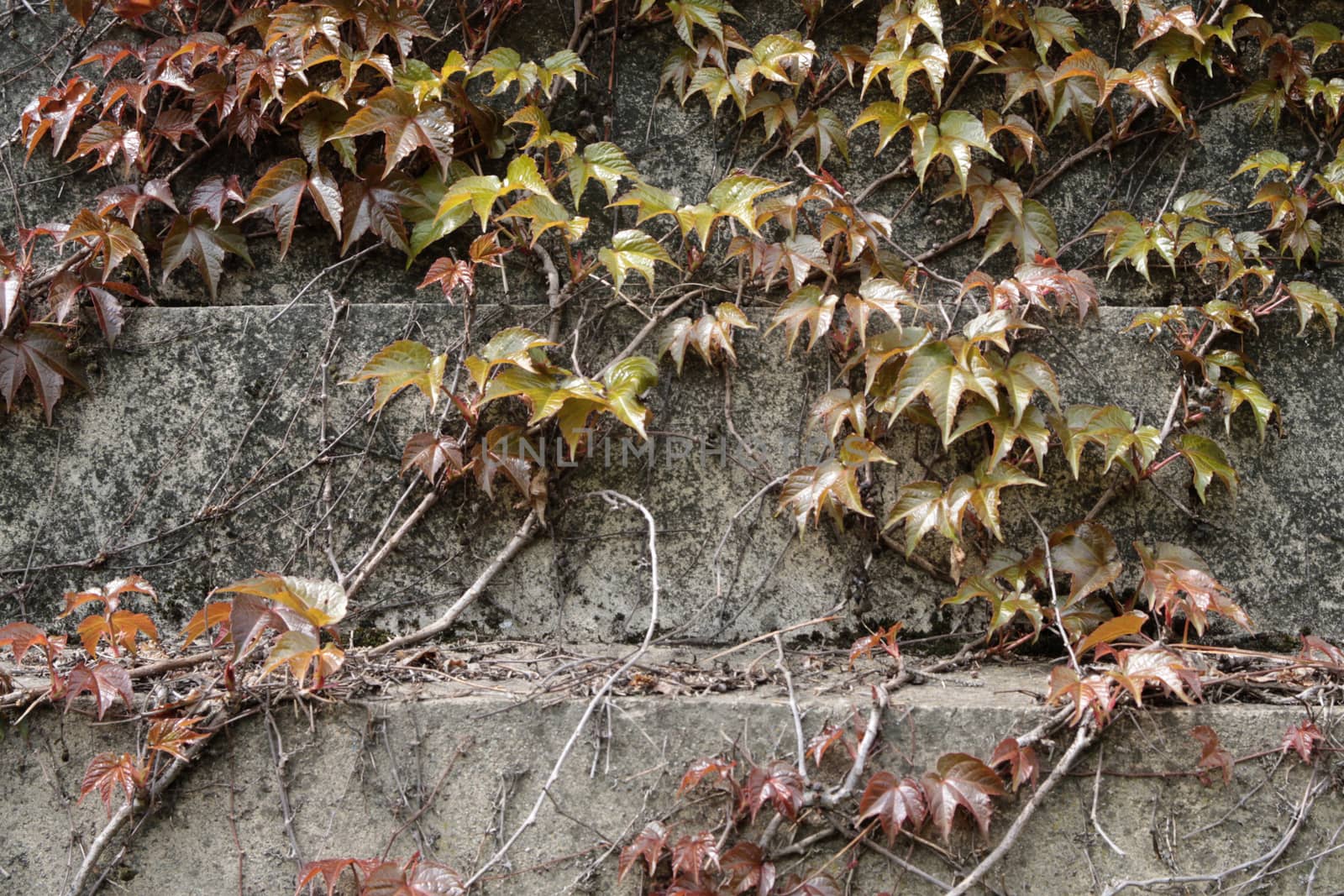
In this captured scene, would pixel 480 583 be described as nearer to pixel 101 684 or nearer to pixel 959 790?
pixel 101 684

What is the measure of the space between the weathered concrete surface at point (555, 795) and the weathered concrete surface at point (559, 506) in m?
0.41

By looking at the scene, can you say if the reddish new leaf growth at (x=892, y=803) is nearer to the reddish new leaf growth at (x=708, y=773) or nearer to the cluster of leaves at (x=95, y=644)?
the reddish new leaf growth at (x=708, y=773)

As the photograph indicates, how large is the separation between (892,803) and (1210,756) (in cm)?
61

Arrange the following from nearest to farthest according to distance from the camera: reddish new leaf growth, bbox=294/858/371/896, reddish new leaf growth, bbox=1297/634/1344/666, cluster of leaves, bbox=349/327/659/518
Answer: reddish new leaf growth, bbox=294/858/371/896
reddish new leaf growth, bbox=1297/634/1344/666
cluster of leaves, bbox=349/327/659/518

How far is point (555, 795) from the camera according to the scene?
1.80 m

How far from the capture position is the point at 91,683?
5.96 ft

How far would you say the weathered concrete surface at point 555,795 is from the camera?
5.89 feet

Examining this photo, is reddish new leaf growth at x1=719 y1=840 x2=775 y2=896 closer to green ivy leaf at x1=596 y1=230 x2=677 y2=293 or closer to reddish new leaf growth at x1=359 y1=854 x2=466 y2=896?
reddish new leaf growth at x1=359 y1=854 x2=466 y2=896

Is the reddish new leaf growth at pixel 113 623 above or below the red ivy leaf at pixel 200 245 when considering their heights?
below

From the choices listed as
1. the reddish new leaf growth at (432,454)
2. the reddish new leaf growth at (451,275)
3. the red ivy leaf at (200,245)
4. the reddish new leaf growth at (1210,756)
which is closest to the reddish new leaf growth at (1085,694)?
the reddish new leaf growth at (1210,756)

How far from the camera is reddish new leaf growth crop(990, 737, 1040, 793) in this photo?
1.77 metres

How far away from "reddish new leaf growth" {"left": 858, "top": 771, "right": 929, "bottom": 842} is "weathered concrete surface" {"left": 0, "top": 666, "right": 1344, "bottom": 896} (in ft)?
0.20

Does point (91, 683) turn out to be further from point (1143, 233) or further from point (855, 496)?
point (1143, 233)

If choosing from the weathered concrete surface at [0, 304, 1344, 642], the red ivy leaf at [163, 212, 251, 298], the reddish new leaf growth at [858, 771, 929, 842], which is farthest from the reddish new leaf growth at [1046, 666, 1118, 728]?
the red ivy leaf at [163, 212, 251, 298]
